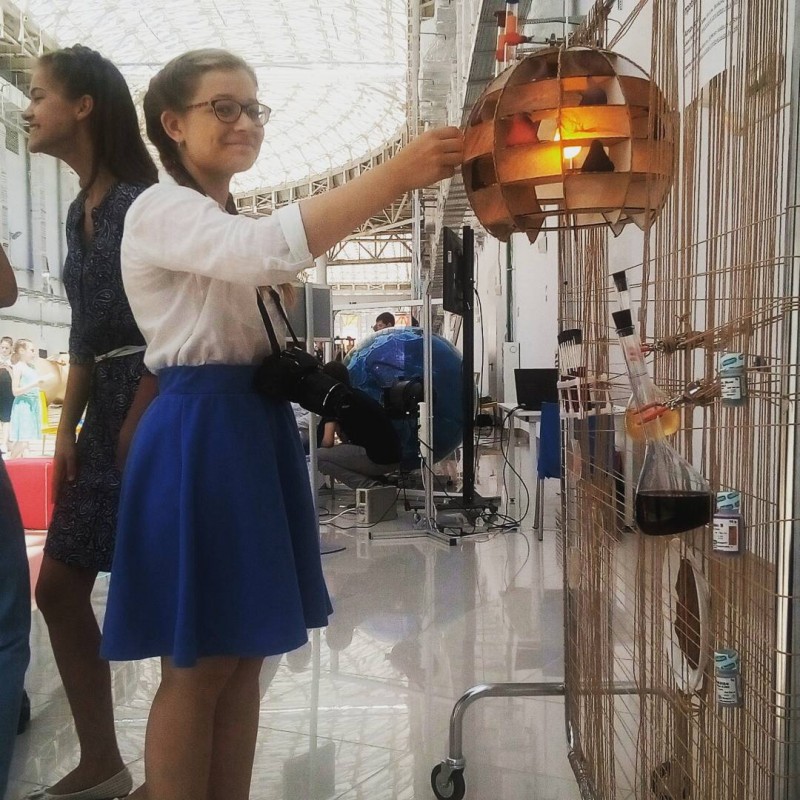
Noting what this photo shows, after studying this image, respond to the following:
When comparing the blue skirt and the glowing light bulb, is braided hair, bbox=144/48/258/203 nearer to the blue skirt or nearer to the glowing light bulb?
the blue skirt

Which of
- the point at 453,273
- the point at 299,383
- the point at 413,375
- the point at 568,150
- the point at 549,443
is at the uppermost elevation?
the point at 453,273

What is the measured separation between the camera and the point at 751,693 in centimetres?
106

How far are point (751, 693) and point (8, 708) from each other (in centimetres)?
124

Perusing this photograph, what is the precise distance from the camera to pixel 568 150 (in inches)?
37.2

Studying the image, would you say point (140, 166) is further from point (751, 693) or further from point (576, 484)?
point (751, 693)

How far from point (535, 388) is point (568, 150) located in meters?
4.34

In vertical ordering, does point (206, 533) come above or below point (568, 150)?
below

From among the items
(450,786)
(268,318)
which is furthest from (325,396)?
(450,786)

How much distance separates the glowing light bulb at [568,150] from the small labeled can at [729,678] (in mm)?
665

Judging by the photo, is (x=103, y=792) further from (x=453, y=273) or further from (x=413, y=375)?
(x=413, y=375)

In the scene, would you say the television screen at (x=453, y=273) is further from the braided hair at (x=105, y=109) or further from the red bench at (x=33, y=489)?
the braided hair at (x=105, y=109)

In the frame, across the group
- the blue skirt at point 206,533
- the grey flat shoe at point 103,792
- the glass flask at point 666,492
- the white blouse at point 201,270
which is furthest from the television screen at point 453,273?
the glass flask at point 666,492

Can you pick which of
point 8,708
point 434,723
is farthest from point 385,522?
point 8,708

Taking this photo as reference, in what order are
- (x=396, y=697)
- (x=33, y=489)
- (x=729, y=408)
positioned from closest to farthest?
(x=729, y=408)
(x=396, y=697)
(x=33, y=489)
